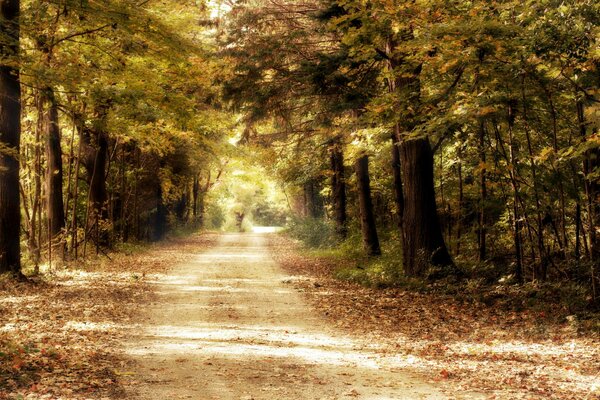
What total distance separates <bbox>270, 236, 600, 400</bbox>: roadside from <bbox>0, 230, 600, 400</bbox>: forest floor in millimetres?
23

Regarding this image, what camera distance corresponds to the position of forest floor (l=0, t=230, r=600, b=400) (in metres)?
6.51

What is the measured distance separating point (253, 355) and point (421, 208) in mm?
7502

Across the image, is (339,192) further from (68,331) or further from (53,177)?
(68,331)

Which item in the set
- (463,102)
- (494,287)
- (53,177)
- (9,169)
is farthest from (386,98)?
(53,177)

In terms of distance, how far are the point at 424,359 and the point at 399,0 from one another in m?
6.83

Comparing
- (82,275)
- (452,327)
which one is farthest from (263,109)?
(452,327)

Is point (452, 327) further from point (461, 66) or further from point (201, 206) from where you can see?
point (201, 206)

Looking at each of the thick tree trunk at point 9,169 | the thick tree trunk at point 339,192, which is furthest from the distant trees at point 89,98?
the thick tree trunk at point 339,192

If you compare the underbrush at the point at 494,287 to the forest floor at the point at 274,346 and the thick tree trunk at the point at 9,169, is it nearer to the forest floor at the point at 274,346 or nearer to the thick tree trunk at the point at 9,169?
the forest floor at the point at 274,346

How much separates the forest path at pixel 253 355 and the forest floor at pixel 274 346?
0.02 metres

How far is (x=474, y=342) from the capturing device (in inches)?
352

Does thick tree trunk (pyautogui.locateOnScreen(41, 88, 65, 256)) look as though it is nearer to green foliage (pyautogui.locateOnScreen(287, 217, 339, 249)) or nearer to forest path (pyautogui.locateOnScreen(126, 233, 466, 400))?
forest path (pyautogui.locateOnScreen(126, 233, 466, 400))

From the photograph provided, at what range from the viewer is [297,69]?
15773mm

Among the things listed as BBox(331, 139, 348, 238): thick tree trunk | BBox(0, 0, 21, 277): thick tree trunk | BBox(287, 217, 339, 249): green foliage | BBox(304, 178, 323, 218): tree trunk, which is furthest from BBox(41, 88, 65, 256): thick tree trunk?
BBox(304, 178, 323, 218): tree trunk
